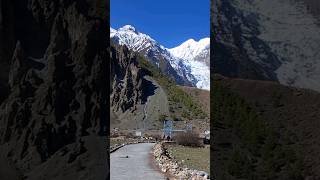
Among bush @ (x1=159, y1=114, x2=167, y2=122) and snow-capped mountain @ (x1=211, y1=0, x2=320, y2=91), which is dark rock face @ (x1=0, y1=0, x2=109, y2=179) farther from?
bush @ (x1=159, y1=114, x2=167, y2=122)

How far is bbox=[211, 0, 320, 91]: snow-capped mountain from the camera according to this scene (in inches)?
201

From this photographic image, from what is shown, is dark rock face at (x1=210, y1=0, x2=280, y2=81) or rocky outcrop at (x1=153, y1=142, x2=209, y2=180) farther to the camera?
rocky outcrop at (x1=153, y1=142, x2=209, y2=180)

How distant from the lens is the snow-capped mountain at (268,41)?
510 centimetres

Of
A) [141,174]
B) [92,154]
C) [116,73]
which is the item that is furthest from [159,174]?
[116,73]

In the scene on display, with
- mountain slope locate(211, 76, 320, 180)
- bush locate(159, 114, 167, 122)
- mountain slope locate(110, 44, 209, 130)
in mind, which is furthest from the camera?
mountain slope locate(110, 44, 209, 130)

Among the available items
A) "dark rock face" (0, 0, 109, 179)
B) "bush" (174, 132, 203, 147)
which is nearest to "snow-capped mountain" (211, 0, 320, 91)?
"dark rock face" (0, 0, 109, 179)

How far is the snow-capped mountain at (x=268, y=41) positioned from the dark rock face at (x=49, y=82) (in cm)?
124

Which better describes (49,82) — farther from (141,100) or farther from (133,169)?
(141,100)

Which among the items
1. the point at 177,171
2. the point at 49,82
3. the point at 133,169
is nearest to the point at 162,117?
the point at 133,169

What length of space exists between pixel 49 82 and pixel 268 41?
2189 millimetres

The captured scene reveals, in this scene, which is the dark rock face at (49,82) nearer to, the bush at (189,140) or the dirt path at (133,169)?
the dirt path at (133,169)

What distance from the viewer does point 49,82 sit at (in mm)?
5309

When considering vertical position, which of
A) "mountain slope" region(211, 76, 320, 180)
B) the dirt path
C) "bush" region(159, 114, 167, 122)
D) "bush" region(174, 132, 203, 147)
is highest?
"bush" region(159, 114, 167, 122)

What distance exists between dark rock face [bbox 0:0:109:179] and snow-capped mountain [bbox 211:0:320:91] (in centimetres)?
124
